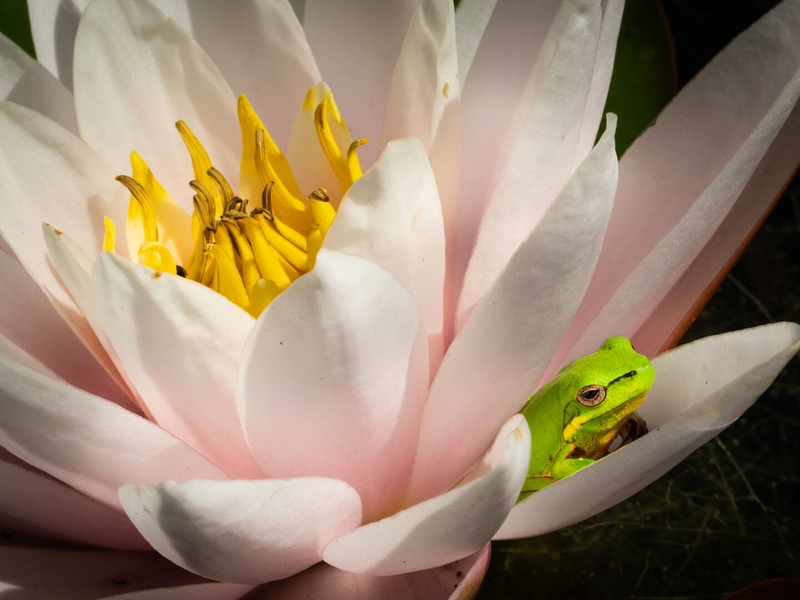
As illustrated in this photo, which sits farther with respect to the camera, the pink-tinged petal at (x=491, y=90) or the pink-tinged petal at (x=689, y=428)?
the pink-tinged petal at (x=491, y=90)

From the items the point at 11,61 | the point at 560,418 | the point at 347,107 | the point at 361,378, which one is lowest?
the point at 560,418

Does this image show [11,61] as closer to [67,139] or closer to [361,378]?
[67,139]

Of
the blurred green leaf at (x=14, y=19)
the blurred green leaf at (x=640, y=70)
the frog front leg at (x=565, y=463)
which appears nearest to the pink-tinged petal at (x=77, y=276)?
the frog front leg at (x=565, y=463)

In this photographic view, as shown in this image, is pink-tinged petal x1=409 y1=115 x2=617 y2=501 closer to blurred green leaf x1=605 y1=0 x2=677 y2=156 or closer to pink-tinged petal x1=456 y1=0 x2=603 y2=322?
pink-tinged petal x1=456 y1=0 x2=603 y2=322

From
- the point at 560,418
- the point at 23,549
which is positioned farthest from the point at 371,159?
the point at 23,549

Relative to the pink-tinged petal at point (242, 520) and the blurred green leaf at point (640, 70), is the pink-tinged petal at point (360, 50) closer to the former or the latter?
the blurred green leaf at point (640, 70)

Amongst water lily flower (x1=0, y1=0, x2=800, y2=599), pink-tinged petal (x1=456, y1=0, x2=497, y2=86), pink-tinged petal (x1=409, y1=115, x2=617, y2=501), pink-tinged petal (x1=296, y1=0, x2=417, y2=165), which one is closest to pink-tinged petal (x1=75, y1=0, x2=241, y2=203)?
water lily flower (x1=0, y1=0, x2=800, y2=599)
